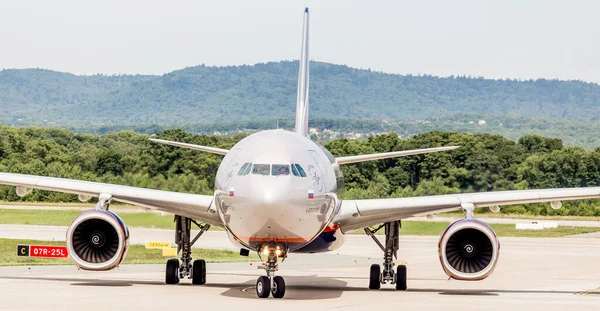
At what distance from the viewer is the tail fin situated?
1223 inches

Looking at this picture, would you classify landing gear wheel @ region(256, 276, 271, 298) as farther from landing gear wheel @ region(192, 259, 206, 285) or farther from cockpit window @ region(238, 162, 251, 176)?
landing gear wheel @ region(192, 259, 206, 285)

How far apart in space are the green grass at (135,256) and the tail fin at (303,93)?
10725 mm

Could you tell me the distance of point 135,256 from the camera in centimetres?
4247

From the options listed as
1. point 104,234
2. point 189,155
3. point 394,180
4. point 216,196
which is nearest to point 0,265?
point 104,234

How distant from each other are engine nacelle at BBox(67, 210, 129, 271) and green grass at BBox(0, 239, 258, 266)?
1076cm

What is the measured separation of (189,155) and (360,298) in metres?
30.9

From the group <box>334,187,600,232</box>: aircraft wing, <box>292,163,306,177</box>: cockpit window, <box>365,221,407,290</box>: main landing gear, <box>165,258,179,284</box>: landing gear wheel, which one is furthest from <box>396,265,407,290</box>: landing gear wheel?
<box>292,163,306,177</box>: cockpit window

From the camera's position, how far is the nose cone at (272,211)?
2178cm

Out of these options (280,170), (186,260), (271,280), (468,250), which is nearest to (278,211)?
(280,170)

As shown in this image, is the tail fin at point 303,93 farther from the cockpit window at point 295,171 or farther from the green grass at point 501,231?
the green grass at point 501,231

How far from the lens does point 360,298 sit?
2453 cm

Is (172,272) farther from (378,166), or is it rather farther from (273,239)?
(378,166)

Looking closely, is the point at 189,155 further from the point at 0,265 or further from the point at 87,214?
the point at 87,214

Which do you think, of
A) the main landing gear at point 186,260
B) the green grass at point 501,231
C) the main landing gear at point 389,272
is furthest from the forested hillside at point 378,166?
the main landing gear at point 389,272
